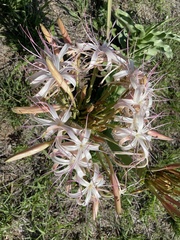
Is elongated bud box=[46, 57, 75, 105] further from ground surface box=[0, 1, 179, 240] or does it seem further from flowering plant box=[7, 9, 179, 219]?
ground surface box=[0, 1, 179, 240]

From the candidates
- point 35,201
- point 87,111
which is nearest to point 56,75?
point 87,111

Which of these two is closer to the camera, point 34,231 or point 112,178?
point 112,178

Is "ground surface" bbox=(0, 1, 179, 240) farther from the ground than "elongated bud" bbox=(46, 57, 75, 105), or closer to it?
closer to it

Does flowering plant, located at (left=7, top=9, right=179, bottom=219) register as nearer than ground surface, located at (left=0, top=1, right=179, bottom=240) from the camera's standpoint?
Yes

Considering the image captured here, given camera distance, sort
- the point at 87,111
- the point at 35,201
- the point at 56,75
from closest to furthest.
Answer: the point at 56,75 → the point at 87,111 → the point at 35,201

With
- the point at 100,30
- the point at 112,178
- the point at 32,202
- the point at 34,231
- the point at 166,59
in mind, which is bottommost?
the point at 34,231

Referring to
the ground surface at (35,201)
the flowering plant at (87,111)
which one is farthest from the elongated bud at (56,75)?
the ground surface at (35,201)

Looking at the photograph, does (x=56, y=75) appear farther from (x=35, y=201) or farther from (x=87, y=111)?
(x=35, y=201)

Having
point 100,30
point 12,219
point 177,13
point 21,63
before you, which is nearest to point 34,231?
point 12,219

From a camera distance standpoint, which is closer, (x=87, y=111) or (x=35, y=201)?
(x=87, y=111)

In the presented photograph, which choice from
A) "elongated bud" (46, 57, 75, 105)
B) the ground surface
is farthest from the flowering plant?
the ground surface

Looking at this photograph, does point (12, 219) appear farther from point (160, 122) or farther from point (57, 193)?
point (160, 122)
